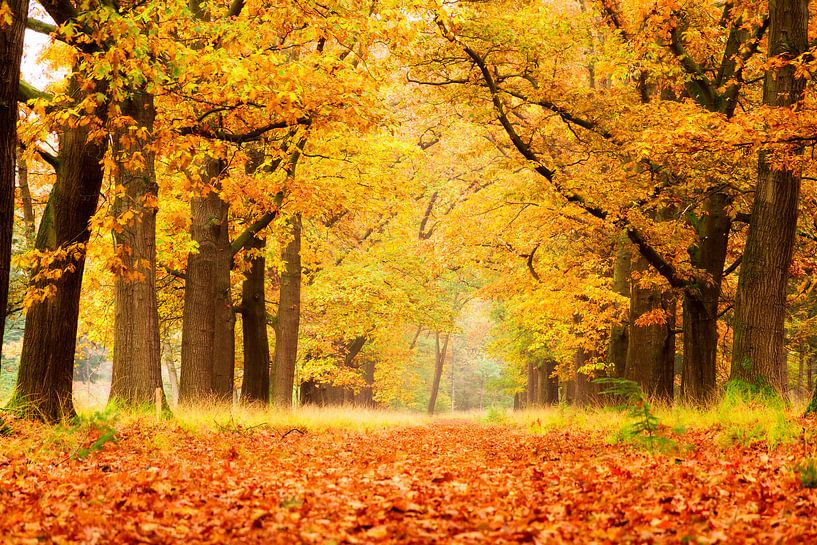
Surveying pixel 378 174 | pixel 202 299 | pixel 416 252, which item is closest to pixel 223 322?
pixel 202 299

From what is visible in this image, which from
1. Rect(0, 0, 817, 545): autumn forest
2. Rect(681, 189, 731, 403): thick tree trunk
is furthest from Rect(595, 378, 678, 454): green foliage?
Rect(681, 189, 731, 403): thick tree trunk

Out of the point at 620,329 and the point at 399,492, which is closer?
the point at 399,492

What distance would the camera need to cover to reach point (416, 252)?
938 inches

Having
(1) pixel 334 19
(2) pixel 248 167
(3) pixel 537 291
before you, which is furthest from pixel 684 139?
(3) pixel 537 291

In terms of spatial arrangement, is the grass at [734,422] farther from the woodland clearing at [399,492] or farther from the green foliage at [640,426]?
the green foliage at [640,426]

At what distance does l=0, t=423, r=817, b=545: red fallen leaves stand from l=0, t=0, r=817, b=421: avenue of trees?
8.92ft

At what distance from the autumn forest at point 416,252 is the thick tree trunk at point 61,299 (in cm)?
3

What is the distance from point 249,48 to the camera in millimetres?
10141

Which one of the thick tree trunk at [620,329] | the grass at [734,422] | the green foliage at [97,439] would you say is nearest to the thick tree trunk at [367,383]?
the thick tree trunk at [620,329]

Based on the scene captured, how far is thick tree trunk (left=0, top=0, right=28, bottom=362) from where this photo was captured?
6586 mm

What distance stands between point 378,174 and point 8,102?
44.3ft

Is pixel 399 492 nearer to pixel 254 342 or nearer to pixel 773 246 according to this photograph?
pixel 773 246

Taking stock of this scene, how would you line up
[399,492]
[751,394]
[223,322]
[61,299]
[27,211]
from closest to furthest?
[399,492]
[61,299]
[751,394]
[223,322]
[27,211]

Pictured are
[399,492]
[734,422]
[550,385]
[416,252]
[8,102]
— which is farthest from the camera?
[550,385]
